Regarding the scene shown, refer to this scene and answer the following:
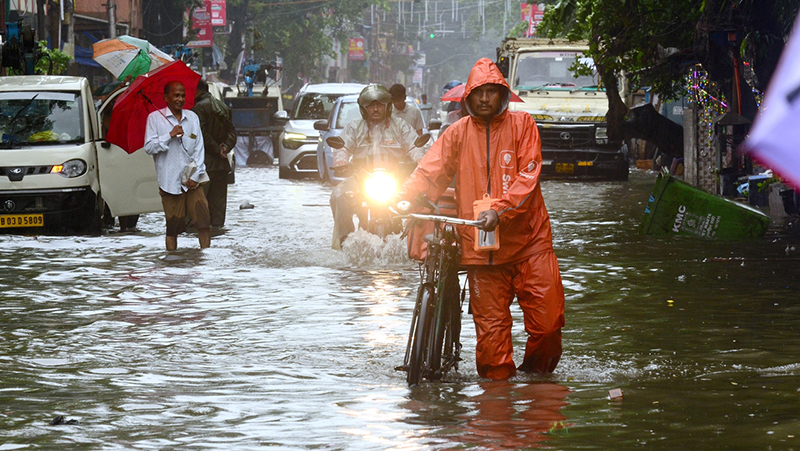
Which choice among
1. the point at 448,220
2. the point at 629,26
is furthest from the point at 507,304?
the point at 629,26

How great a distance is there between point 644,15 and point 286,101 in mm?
49440

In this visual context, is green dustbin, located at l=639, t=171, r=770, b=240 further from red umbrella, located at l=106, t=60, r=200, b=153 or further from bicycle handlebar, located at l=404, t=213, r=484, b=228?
bicycle handlebar, located at l=404, t=213, r=484, b=228

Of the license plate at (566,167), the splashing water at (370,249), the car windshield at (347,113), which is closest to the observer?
the splashing water at (370,249)

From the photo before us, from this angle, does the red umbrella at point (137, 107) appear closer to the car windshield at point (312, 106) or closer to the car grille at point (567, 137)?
the car grille at point (567, 137)

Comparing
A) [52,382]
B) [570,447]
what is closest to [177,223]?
[52,382]

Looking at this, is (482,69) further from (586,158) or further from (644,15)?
(586,158)

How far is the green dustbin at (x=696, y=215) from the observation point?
44.9 ft

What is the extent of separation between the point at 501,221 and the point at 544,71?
19.9 metres

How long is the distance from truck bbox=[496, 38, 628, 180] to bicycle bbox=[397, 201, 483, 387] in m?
18.9

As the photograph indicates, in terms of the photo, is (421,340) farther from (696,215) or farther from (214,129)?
(214,129)

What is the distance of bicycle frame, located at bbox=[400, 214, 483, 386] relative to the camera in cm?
599

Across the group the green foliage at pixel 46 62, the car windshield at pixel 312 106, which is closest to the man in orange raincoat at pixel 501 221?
the green foliage at pixel 46 62

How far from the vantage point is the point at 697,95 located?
2028cm

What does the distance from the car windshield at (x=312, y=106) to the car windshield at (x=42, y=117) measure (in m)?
12.6
